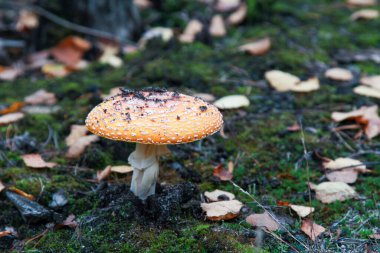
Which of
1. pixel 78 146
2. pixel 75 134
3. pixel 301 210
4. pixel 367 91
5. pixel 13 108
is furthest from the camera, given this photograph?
pixel 13 108

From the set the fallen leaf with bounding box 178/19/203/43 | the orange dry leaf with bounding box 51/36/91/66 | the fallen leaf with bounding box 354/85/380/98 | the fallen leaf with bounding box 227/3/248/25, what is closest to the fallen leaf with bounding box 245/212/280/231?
the fallen leaf with bounding box 354/85/380/98

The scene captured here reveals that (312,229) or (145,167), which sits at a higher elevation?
(145,167)

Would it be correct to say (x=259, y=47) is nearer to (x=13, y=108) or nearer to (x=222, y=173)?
(x=222, y=173)

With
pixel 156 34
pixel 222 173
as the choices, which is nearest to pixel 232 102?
pixel 222 173

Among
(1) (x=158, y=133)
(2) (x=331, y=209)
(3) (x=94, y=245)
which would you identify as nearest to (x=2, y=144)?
(3) (x=94, y=245)

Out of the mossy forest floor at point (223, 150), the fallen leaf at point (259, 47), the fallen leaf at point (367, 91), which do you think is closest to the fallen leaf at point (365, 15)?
the mossy forest floor at point (223, 150)

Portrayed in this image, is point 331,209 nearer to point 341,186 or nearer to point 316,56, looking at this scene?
point 341,186
